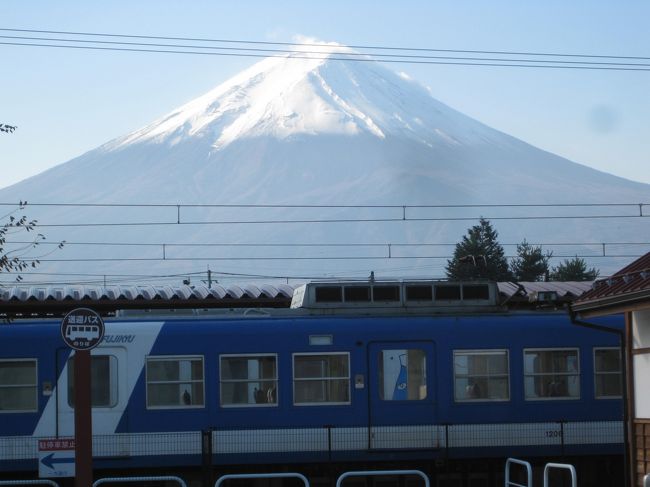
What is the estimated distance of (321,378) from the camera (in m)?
19.3

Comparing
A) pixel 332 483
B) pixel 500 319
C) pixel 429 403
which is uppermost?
pixel 500 319

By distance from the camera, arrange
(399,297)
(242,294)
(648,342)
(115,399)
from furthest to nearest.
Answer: (242,294), (399,297), (115,399), (648,342)

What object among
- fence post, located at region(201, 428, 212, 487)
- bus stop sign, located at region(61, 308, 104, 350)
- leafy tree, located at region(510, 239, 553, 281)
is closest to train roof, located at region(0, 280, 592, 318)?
fence post, located at region(201, 428, 212, 487)

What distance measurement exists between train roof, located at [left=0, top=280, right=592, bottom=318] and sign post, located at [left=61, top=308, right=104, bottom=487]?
593 centimetres

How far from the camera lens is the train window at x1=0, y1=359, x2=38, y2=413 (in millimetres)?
18797

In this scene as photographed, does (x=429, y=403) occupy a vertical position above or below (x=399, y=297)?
below

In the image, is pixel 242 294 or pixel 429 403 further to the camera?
pixel 242 294

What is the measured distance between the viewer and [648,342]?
15.6m

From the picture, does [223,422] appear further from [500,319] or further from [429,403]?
[500,319]

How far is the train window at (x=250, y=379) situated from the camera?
19.1 meters

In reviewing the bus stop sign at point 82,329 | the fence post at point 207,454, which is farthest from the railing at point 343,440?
the bus stop sign at point 82,329

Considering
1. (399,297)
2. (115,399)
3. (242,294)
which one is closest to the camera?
(115,399)

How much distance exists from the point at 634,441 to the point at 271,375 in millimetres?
5870

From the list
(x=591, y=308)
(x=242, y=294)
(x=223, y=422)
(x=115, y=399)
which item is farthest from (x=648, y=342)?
(x=242, y=294)
